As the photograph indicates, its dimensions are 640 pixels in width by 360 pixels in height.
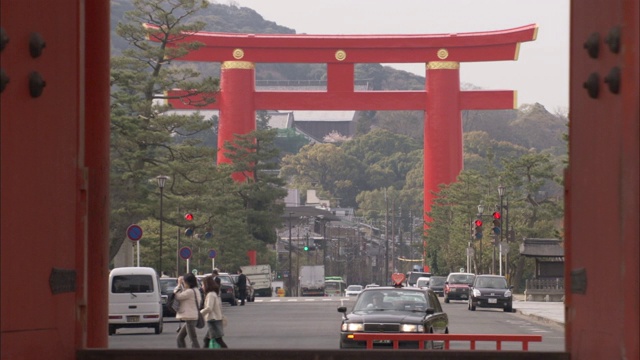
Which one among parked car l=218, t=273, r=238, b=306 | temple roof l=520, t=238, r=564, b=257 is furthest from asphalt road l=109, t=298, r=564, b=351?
temple roof l=520, t=238, r=564, b=257

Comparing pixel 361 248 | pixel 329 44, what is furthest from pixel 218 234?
pixel 361 248

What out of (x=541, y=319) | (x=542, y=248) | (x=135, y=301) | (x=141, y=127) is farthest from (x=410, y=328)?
(x=542, y=248)

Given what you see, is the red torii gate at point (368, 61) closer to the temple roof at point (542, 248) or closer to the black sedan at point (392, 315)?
the temple roof at point (542, 248)

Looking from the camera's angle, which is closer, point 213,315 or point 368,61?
point 213,315

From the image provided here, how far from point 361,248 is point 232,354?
515ft

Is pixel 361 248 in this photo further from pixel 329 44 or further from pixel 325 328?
pixel 325 328

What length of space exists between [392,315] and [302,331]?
35.2 ft

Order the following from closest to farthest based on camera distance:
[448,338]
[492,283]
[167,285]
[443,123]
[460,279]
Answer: [448,338] < [167,285] < [492,283] < [460,279] < [443,123]

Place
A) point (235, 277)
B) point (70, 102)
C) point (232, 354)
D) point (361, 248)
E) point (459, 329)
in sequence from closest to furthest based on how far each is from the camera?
point (70, 102)
point (232, 354)
point (459, 329)
point (235, 277)
point (361, 248)

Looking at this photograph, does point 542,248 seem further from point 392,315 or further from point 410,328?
point 410,328

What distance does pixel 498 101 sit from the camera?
73.1 meters

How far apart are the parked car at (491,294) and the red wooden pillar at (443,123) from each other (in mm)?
25353

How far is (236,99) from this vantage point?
252ft

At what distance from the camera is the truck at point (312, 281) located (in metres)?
107
